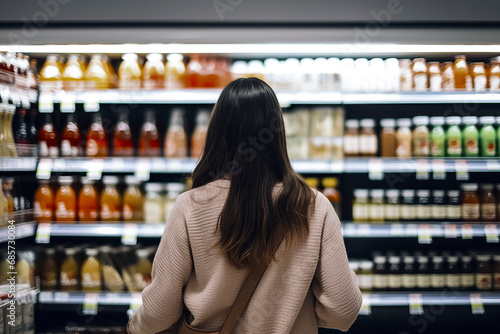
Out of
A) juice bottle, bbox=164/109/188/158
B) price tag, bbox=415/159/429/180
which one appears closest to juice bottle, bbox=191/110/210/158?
juice bottle, bbox=164/109/188/158

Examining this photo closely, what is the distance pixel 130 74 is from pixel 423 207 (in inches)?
79.1

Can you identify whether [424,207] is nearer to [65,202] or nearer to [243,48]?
[243,48]

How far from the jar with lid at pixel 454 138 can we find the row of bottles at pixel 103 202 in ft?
5.62

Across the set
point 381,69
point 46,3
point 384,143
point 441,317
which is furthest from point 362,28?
point 441,317

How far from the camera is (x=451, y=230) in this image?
2.26m

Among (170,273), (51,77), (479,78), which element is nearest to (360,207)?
(479,78)

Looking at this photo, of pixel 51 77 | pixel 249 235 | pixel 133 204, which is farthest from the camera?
pixel 133 204

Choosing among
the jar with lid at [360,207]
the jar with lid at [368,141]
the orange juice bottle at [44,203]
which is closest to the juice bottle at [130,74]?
the orange juice bottle at [44,203]

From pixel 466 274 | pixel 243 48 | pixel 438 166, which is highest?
pixel 243 48

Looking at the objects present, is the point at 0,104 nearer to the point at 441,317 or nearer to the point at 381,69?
the point at 381,69

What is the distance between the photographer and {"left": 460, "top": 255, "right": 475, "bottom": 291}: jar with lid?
93.7 inches

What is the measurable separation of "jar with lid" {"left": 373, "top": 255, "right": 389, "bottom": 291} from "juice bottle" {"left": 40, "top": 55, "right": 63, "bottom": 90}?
224cm

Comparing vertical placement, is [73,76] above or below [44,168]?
above

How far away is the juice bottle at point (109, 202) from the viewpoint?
94.6 inches
